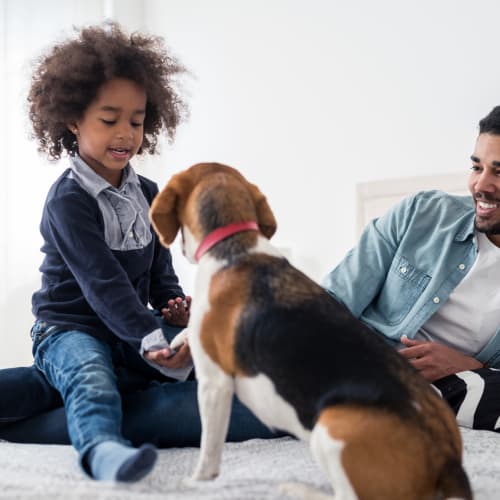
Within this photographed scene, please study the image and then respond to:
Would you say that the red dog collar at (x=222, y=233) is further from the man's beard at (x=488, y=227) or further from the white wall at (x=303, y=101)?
the white wall at (x=303, y=101)

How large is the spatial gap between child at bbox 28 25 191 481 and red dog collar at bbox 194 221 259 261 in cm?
36

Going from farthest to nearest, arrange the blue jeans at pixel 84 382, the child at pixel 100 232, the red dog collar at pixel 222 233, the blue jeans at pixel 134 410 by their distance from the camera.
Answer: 1. the blue jeans at pixel 134 410
2. the child at pixel 100 232
3. the blue jeans at pixel 84 382
4. the red dog collar at pixel 222 233

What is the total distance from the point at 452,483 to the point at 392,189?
2.05 meters

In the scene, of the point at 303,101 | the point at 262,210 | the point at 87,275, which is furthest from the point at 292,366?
the point at 303,101

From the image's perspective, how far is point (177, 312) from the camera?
2029 mm

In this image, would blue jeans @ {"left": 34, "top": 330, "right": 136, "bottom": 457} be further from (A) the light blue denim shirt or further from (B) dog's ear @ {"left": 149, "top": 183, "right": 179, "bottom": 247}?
(A) the light blue denim shirt

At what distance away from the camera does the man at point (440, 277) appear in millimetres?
2037

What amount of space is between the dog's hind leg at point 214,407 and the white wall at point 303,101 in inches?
79.9

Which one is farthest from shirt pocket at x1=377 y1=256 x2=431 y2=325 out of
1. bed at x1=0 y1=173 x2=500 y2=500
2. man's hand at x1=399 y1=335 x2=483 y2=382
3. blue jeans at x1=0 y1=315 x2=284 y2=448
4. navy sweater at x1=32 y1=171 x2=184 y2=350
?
navy sweater at x1=32 y1=171 x2=184 y2=350

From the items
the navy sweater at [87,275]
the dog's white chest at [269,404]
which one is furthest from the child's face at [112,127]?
the dog's white chest at [269,404]

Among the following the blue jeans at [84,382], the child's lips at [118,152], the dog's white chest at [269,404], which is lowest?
the blue jeans at [84,382]

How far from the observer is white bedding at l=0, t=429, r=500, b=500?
3.86 ft

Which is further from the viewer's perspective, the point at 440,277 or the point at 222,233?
the point at 440,277

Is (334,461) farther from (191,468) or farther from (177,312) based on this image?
(177,312)
